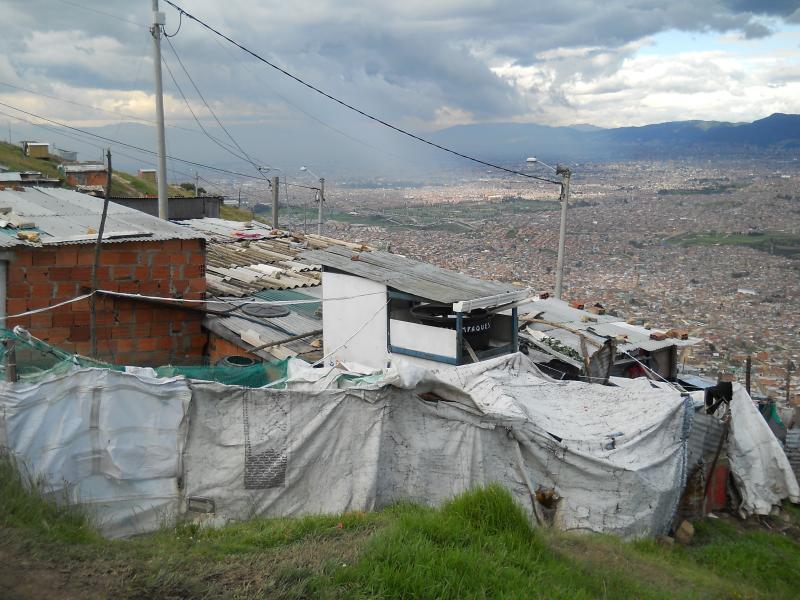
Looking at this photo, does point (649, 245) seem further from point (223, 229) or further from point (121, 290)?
point (121, 290)

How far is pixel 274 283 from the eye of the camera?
44.8 feet

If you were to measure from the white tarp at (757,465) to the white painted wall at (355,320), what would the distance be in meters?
4.61

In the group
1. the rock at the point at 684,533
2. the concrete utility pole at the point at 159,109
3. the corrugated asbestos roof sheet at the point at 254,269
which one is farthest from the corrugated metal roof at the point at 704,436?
the concrete utility pole at the point at 159,109

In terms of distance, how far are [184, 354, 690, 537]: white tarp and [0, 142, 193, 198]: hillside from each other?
81.7ft

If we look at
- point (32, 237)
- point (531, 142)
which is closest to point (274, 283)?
point (32, 237)

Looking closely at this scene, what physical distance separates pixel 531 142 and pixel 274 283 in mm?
166930

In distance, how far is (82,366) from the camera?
6297 millimetres

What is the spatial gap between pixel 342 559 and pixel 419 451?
2304 mm

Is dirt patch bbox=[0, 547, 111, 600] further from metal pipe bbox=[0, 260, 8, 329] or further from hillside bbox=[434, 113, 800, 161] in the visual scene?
hillside bbox=[434, 113, 800, 161]

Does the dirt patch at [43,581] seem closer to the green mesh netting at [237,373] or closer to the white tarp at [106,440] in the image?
the white tarp at [106,440]

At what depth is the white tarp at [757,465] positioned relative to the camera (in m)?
9.23

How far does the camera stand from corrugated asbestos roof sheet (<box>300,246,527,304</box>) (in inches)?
373

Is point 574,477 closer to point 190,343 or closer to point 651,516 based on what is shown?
point 651,516

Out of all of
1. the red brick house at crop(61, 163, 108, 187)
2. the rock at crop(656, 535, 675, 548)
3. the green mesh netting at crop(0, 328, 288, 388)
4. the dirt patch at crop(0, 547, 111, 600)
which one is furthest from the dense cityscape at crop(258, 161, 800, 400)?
the dirt patch at crop(0, 547, 111, 600)
